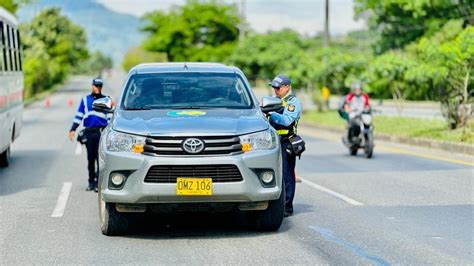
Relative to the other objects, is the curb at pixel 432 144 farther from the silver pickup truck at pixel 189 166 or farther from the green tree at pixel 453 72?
the silver pickup truck at pixel 189 166

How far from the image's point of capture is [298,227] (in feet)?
33.7

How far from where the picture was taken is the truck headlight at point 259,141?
9.24 meters

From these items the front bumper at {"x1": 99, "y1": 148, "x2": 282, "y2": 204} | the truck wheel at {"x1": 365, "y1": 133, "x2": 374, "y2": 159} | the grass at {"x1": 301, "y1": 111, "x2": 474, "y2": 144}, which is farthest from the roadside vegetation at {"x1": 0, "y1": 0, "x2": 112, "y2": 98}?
the front bumper at {"x1": 99, "y1": 148, "x2": 282, "y2": 204}

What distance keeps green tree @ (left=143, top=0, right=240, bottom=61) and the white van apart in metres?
71.7

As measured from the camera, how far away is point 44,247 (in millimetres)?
9031

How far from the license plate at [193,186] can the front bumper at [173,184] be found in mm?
51

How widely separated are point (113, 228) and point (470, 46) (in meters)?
14.7

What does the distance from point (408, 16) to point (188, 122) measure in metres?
44.3

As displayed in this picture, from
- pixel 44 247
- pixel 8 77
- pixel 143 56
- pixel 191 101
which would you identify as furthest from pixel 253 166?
pixel 143 56

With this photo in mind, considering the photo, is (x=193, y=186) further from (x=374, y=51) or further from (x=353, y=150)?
(x=374, y=51)

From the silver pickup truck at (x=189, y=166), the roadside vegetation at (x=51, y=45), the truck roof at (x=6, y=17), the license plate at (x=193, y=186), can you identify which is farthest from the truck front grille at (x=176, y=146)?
the roadside vegetation at (x=51, y=45)

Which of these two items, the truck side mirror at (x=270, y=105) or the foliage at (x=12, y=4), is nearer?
the truck side mirror at (x=270, y=105)

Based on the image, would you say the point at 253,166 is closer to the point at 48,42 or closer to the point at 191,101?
the point at 191,101

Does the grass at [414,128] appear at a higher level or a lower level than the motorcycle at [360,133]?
lower
